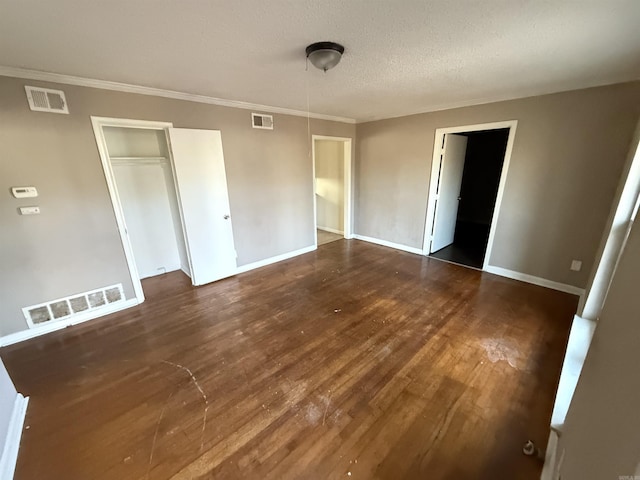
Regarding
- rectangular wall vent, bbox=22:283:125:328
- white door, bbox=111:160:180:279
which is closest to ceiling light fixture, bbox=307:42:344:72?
white door, bbox=111:160:180:279

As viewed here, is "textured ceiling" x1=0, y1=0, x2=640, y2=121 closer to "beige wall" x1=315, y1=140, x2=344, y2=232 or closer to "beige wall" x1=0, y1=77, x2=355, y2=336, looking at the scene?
"beige wall" x1=0, y1=77, x2=355, y2=336

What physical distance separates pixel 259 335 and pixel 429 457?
1642 mm

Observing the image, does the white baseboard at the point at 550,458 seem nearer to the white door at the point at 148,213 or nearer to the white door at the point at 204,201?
the white door at the point at 204,201

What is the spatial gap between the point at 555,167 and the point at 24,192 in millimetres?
5510

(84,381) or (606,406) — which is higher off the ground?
(606,406)

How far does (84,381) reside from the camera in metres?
2.02

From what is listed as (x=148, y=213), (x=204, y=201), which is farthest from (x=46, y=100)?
(x=148, y=213)

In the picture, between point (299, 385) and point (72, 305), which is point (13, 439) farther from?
point (299, 385)

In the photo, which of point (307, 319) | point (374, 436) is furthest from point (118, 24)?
point (374, 436)

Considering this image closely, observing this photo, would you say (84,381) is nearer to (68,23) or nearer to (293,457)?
(293,457)

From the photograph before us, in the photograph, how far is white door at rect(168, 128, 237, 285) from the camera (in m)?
3.14

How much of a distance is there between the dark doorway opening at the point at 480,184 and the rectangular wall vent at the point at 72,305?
5.63m

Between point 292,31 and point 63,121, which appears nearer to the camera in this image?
Answer: point 292,31

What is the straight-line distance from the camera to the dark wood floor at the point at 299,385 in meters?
1.46
